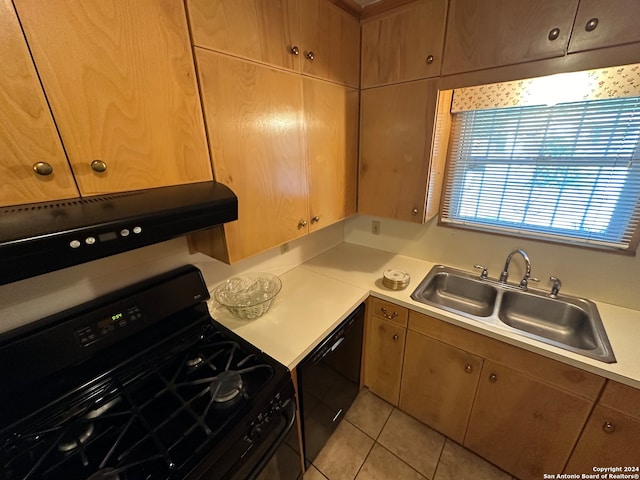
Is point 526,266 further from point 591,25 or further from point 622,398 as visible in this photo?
point 591,25

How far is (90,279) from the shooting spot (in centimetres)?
96

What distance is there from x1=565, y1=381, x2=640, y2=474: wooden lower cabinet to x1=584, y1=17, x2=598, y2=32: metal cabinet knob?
4.31ft

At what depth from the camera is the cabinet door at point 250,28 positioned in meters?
0.81

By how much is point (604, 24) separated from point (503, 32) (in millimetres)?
308

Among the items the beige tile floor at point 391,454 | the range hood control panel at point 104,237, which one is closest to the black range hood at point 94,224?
the range hood control panel at point 104,237

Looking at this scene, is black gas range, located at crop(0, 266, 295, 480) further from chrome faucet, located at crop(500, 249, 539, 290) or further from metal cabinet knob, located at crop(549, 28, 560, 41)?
metal cabinet knob, located at crop(549, 28, 560, 41)

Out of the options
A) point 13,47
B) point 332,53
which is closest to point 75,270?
point 13,47

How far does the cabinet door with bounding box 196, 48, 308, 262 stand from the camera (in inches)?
34.9

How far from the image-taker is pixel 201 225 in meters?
0.78

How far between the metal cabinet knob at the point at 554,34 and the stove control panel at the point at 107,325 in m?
1.91

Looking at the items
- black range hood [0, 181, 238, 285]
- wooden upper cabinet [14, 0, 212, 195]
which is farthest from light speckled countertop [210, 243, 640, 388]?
wooden upper cabinet [14, 0, 212, 195]

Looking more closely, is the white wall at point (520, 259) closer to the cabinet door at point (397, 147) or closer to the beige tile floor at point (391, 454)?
the cabinet door at point (397, 147)

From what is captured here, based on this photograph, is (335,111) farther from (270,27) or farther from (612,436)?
(612,436)

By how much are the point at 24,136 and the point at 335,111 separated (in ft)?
3.87
